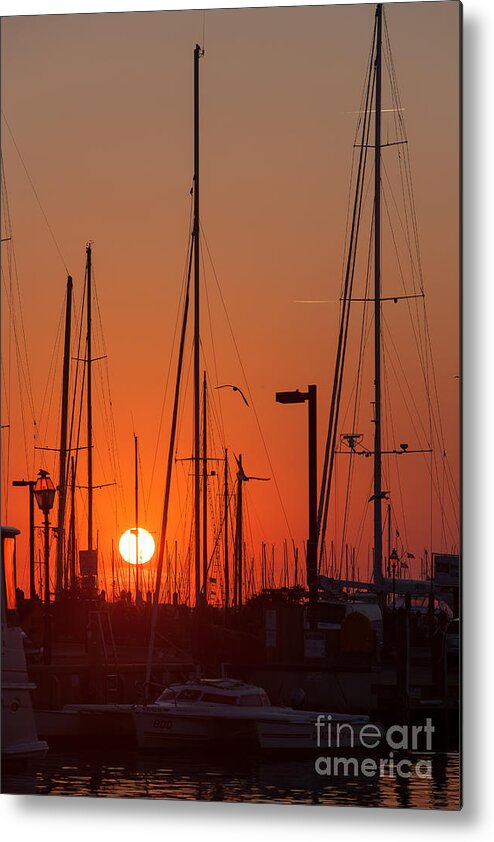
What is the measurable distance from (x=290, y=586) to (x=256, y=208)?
1.83 metres

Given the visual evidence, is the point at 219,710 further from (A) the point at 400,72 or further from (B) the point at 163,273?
(A) the point at 400,72

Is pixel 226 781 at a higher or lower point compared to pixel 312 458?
lower

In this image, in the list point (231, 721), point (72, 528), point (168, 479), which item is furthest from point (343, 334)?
point (231, 721)

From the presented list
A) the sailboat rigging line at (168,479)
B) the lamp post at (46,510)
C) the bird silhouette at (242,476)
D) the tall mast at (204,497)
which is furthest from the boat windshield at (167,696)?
the bird silhouette at (242,476)

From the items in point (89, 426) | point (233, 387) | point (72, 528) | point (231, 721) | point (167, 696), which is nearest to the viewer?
point (233, 387)

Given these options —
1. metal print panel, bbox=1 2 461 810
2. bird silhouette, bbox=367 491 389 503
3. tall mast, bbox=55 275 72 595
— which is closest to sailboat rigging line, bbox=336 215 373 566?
metal print panel, bbox=1 2 461 810

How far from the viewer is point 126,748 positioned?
7.61 m

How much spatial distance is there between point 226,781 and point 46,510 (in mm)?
1469

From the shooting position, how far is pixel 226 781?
711cm

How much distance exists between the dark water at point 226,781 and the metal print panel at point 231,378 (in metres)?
0.02

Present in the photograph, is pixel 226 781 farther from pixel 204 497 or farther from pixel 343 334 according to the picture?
pixel 343 334

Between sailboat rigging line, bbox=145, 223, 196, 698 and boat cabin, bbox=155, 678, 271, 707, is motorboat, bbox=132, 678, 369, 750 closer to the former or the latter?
boat cabin, bbox=155, 678, 271, 707

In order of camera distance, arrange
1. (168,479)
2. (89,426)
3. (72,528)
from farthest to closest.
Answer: (72,528), (168,479), (89,426)

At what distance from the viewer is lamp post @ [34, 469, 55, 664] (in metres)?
7.38
